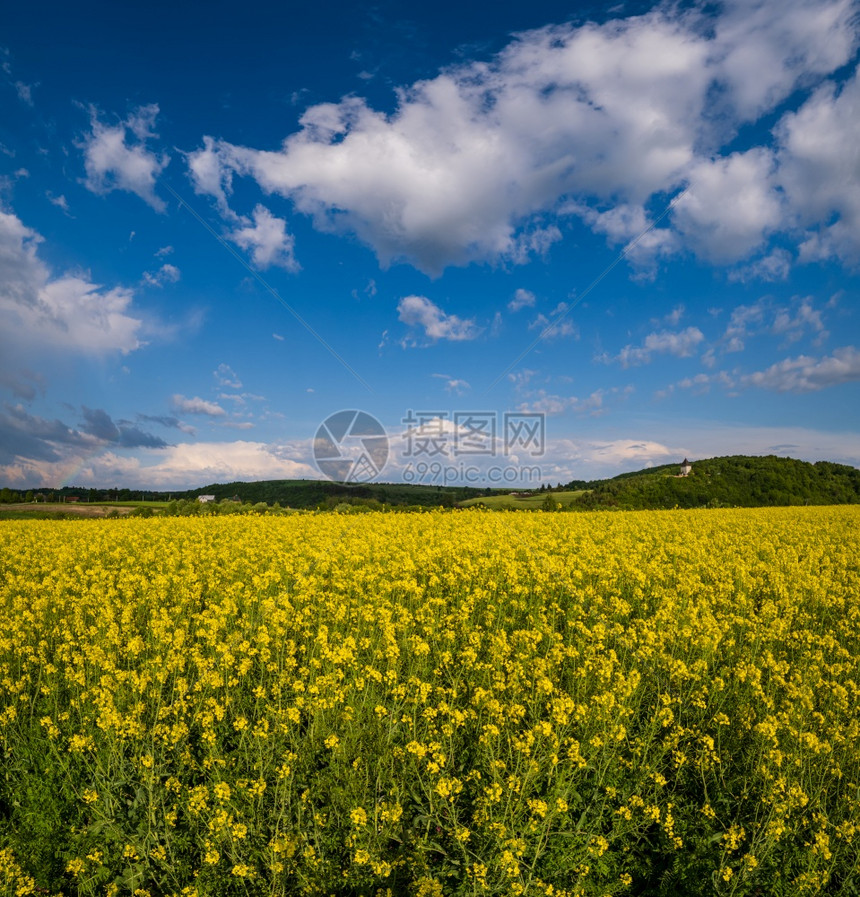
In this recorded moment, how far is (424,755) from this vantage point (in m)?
5.41

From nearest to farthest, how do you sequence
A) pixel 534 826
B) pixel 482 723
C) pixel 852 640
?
pixel 534 826 → pixel 482 723 → pixel 852 640

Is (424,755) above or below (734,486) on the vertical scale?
below

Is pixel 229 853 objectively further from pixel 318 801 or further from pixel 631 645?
pixel 631 645

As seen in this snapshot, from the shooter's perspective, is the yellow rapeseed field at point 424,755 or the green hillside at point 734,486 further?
the green hillside at point 734,486

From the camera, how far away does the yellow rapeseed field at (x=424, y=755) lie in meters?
4.41

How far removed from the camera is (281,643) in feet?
25.7

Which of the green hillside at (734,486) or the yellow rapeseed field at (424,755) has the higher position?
the green hillside at (734,486)

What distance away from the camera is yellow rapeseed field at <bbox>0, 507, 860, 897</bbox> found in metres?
4.41

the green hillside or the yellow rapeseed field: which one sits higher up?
the green hillside

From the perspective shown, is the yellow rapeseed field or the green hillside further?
the green hillside

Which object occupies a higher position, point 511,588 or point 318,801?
point 511,588

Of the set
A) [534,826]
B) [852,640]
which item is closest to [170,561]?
[534,826]

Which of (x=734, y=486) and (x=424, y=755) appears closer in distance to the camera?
(x=424, y=755)

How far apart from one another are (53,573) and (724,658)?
573 inches
